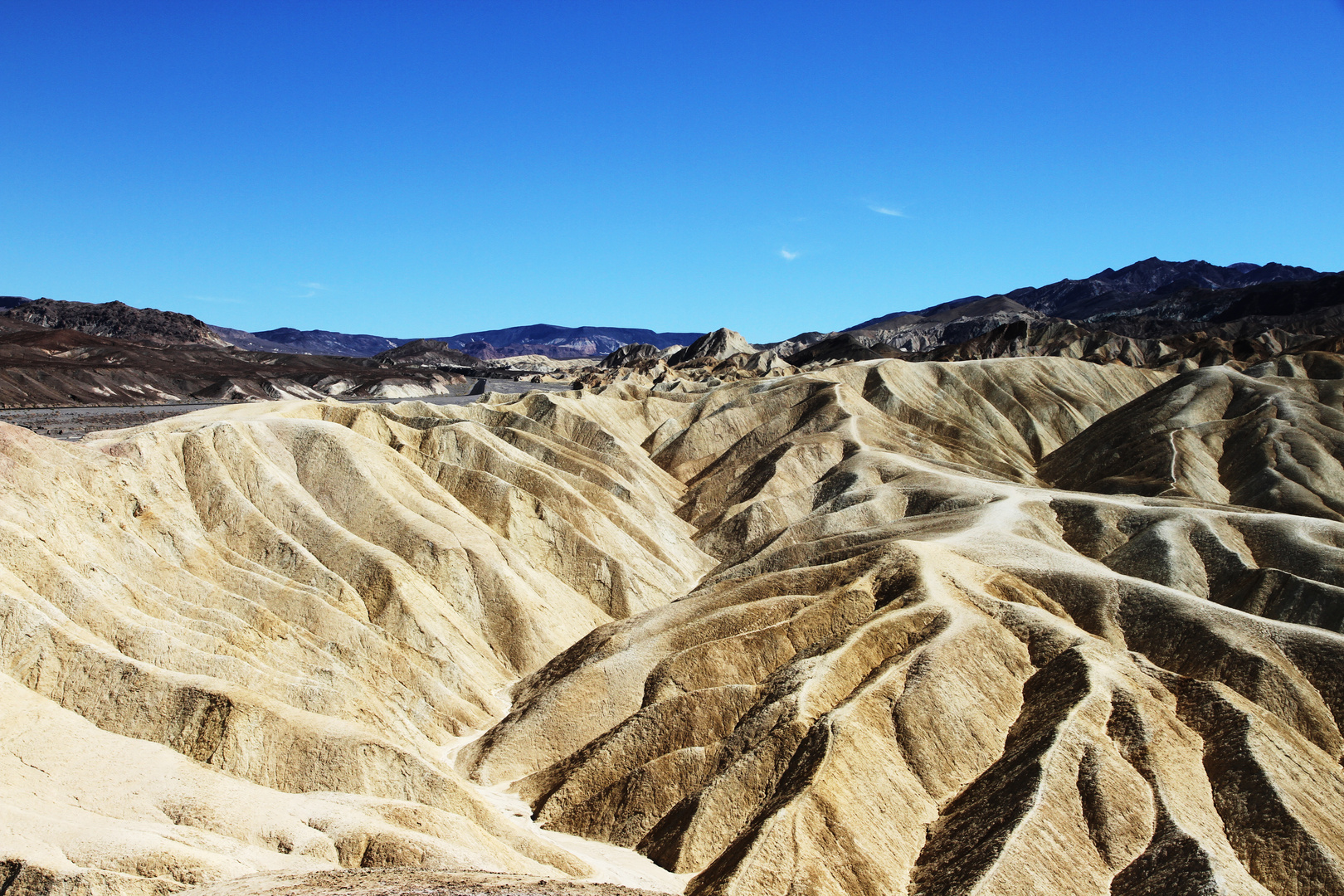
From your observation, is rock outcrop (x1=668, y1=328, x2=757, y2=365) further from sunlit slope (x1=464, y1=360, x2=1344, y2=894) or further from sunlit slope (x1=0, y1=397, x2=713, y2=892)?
sunlit slope (x1=464, y1=360, x2=1344, y2=894)

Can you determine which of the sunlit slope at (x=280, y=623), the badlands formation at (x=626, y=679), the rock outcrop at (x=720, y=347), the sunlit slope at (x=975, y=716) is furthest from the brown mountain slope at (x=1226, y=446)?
the rock outcrop at (x=720, y=347)

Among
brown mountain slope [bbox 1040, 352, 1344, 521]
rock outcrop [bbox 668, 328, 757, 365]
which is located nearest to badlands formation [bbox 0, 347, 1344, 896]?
brown mountain slope [bbox 1040, 352, 1344, 521]

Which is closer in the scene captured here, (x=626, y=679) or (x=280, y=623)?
(x=280, y=623)

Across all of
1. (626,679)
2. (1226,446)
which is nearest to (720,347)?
(1226,446)

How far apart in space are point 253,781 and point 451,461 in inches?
1436

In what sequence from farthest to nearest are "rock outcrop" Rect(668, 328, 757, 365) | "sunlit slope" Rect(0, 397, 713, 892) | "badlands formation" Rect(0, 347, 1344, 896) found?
"rock outcrop" Rect(668, 328, 757, 365)
"badlands formation" Rect(0, 347, 1344, 896)
"sunlit slope" Rect(0, 397, 713, 892)

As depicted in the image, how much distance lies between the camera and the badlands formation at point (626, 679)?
82.1ft

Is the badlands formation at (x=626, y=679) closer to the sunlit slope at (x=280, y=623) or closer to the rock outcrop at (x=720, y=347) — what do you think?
the sunlit slope at (x=280, y=623)

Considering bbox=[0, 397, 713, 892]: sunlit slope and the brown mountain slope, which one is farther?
the brown mountain slope

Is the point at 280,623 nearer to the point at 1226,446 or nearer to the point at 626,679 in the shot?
the point at 626,679

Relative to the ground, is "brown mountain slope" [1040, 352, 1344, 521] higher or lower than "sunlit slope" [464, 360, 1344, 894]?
higher

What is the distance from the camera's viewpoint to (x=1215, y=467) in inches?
2835

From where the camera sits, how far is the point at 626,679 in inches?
1526

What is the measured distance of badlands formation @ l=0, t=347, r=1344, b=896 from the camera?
Answer: 25031 mm
